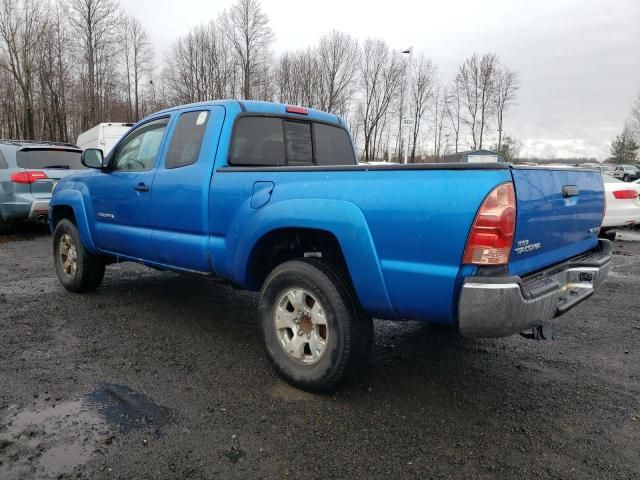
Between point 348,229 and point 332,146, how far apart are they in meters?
2.18

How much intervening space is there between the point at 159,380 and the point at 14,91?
4461cm

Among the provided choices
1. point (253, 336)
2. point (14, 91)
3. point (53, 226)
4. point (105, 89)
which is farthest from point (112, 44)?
point (253, 336)

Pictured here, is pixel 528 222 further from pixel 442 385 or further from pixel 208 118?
pixel 208 118

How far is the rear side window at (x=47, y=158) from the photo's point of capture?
9.46 metres

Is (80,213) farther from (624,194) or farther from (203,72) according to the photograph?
(203,72)

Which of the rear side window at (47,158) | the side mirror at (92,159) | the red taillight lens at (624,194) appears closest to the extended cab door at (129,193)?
the side mirror at (92,159)

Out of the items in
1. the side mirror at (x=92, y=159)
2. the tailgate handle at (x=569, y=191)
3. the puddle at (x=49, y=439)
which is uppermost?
the side mirror at (x=92, y=159)

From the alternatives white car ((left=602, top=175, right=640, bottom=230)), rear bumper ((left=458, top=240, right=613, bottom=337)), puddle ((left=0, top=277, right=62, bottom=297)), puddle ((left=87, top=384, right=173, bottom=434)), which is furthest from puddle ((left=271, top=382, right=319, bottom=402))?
white car ((left=602, top=175, right=640, bottom=230))

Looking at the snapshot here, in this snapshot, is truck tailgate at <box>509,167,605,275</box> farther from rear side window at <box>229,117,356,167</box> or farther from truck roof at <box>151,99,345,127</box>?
truck roof at <box>151,99,345,127</box>

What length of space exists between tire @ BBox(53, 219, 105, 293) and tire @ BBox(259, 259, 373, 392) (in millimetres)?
2974

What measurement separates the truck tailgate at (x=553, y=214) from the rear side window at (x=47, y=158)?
9.23m

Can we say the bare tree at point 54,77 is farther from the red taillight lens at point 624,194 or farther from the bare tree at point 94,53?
the red taillight lens at point 624,194

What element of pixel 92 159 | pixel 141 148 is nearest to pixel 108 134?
pixel 92 159

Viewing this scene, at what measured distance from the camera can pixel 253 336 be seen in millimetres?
4461
